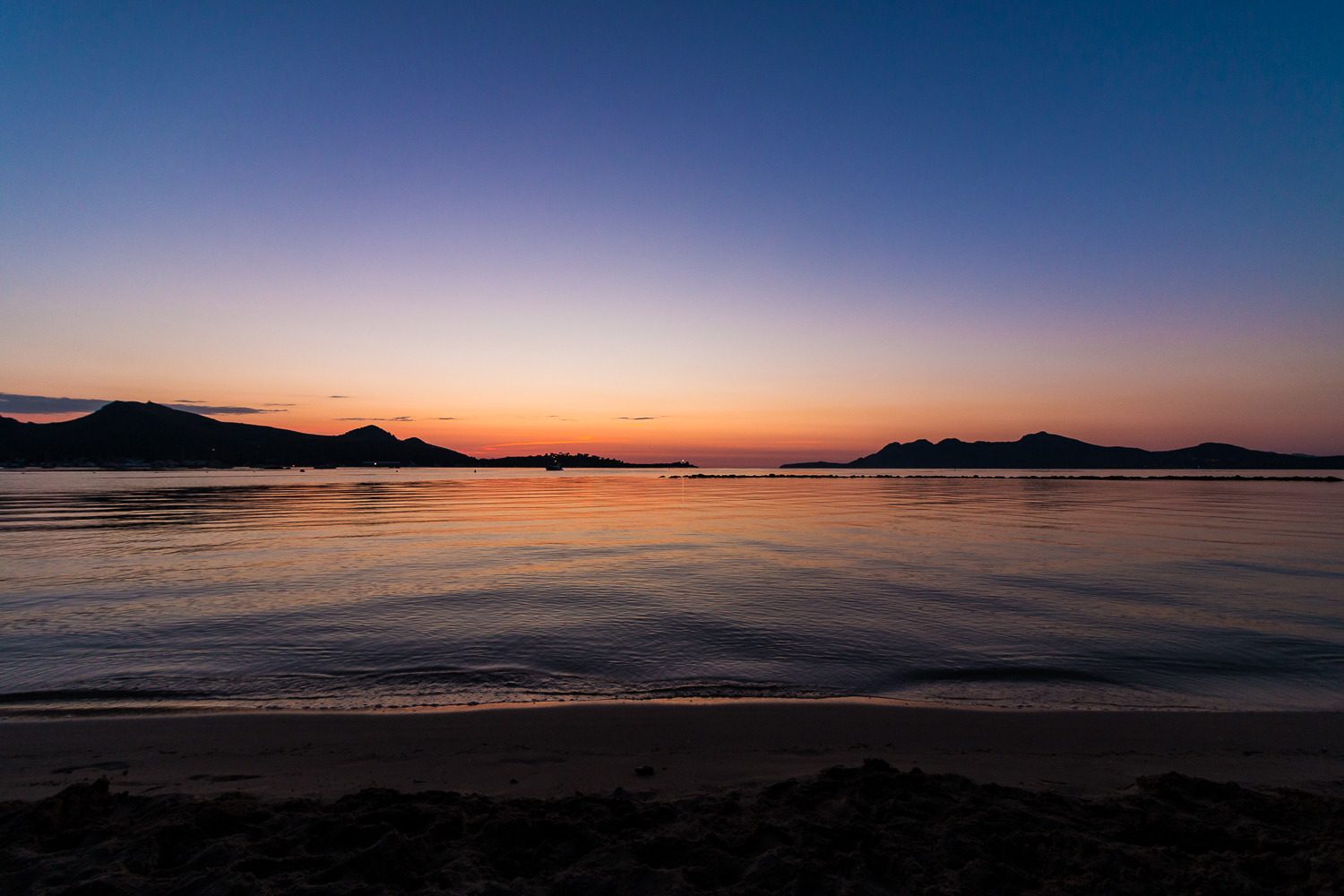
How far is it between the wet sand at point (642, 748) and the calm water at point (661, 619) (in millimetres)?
765

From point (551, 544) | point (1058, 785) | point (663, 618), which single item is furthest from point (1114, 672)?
point (551, 544)

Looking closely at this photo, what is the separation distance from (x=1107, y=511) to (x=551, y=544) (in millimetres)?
41975

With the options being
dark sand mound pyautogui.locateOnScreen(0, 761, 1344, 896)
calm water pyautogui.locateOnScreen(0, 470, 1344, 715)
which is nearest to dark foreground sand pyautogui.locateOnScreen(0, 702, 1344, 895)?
dark sand mound pyautogui.locateOnScreen(0, 761, 1344, 896)

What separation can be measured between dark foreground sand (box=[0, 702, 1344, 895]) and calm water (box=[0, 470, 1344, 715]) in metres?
1.16

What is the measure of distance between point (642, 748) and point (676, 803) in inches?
59.6

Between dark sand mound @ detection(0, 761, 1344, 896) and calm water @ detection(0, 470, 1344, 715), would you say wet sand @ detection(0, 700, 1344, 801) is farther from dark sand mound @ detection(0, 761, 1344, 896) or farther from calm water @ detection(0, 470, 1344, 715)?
calm water @ detection(0, 470, 1344, 715)

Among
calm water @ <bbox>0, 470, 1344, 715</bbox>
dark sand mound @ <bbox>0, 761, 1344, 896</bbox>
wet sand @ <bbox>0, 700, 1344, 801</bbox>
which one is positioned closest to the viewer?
dark sand mound @ <bbox>0, 761, 1344, 896</bbox>

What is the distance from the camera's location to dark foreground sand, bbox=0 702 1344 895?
4309 mm

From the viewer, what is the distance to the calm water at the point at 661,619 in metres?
9.11

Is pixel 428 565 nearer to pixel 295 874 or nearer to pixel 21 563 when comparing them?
pixel 21 563

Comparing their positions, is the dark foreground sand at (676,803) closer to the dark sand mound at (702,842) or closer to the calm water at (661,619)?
the dark sand mound at (702,842)

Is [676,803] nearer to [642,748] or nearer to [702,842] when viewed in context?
[702,842]

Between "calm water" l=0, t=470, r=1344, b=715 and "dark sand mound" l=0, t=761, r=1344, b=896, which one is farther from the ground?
"dark sand mound" l=0, t=761, r=1344, b=896

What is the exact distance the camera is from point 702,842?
4.70 m
